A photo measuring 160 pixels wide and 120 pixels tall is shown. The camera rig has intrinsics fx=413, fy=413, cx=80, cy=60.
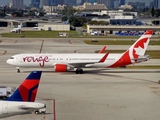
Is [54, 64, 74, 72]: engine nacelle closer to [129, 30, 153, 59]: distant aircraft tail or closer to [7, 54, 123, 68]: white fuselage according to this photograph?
[7, 54, 123, 68]: white fuselage

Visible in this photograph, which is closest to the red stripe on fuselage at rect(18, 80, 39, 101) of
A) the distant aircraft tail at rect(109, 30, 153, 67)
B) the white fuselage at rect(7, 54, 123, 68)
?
the white fuselage at rect(7, 54, 123, 68)

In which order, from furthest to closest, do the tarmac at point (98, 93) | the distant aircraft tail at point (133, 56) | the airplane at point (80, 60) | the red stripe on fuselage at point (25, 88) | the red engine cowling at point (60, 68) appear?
the distant aircraft tail at point (133, 56)
the airplane at point (80, 60)
the red engine cowling at point (60, 68)
the tarmac at point (98, 93)
the red stripe on fuselage at point (25, 88)

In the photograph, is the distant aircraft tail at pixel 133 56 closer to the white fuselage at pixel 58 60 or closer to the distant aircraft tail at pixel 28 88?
the white fuselage at pixel 58 60

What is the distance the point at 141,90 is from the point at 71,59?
45.2 feet

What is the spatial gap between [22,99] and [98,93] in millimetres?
18335

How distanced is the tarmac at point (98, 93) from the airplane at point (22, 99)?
696 centimetres

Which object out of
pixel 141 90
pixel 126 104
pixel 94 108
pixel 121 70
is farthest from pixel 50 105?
pixel 121 70

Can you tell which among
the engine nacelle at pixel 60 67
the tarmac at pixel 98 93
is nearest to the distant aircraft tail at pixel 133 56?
the tarmac at pixel 98 93

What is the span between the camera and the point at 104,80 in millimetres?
52531

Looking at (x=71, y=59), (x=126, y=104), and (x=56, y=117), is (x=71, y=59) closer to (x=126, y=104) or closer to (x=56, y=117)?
(x=126, y=104)

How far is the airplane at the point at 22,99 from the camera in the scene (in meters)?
26.1

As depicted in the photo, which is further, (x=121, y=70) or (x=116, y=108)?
(x=121, y=70)

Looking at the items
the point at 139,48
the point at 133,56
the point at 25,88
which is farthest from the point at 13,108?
the point at 139,48

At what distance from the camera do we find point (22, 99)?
88.0 ft
